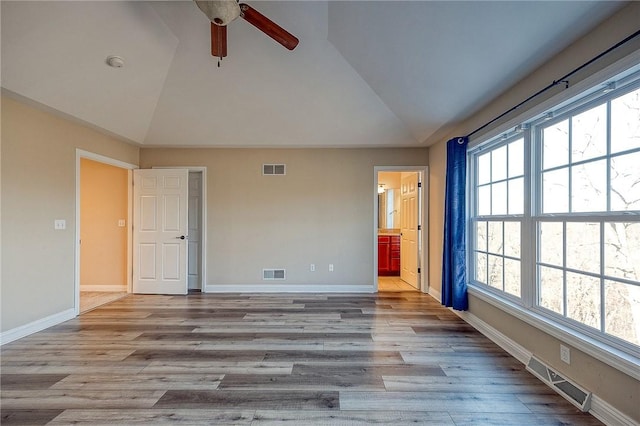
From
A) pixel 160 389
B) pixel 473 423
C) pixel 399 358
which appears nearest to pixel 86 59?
pixel 160 389

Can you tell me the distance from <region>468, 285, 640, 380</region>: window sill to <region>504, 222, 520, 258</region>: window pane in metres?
0.48

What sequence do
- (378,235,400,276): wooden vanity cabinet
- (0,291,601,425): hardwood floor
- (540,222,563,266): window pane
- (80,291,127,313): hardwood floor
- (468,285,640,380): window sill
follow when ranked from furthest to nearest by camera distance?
1. (378,235,400,276): wooden vanity cabinet
2. (80,291,127,313): hardwood floor
3. (540,222,563,266): window pane
4. (0,291,601,425): hardwood floor
5. (468,285,640,380): window sill

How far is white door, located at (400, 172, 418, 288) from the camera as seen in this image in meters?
5.14

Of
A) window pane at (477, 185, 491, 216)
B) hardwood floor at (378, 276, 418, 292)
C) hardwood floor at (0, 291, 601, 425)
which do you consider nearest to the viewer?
hardwood floor at (0, 291, 601, 425)

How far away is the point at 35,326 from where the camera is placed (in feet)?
10.4

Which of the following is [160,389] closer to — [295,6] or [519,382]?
[519,382]

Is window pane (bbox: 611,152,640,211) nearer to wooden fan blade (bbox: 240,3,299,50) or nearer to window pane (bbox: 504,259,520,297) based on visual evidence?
window pane (bbox: 504,259,520,297)

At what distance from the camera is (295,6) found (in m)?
2.80

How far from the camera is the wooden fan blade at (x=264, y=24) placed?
7.22 feet

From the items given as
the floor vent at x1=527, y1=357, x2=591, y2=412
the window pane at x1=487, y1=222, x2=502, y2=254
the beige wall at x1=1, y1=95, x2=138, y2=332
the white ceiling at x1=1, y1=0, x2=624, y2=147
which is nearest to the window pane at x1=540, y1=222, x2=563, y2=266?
the window pane at x1=487, y1=222, x2=502, y2=254

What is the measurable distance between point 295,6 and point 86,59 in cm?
214

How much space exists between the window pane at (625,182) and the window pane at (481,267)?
1.63 meters

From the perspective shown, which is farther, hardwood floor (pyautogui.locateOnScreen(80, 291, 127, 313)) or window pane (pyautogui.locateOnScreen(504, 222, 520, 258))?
hardwood floor (pyautogui.locateOnScreen(80, 291, 127, 313))

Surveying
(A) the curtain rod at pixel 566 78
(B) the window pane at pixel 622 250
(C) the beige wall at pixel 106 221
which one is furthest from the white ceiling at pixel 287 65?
(B) the window pane at pixel 622 250
